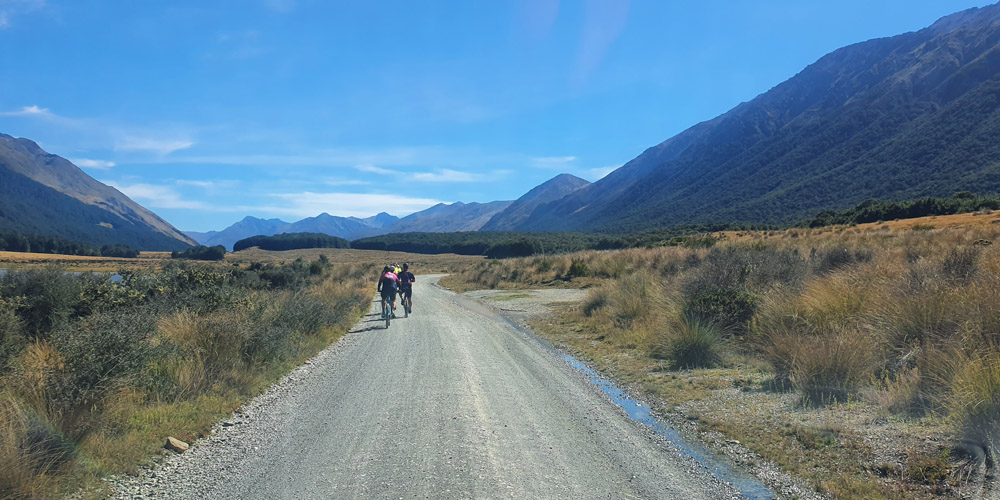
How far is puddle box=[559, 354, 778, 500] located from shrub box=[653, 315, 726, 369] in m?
1.61

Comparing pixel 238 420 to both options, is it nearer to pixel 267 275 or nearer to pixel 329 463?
pixel 329 463

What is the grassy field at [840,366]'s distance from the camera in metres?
4.30

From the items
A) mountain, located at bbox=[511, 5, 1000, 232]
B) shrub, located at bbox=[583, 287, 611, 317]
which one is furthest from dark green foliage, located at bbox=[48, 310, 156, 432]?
mountain, located at bbox=[511, 5, 1000, 232]

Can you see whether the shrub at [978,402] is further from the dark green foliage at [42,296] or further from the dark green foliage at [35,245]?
the dark green foliage at [35,245]

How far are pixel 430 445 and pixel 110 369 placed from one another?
3376 millimetres

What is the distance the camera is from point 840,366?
639 cm

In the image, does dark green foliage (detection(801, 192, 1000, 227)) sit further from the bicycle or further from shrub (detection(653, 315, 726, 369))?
the bicycle

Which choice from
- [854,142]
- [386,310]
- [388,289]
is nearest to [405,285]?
[388,289]

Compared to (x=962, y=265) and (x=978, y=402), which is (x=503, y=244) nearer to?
(x=962, y=265)

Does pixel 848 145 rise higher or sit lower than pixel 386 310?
higher

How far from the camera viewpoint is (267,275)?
26.2m

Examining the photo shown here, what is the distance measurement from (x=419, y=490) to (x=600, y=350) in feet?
24.8

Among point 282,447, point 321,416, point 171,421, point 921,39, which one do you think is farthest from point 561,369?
point 921,39

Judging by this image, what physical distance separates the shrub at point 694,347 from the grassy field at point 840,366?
2 centimetres
